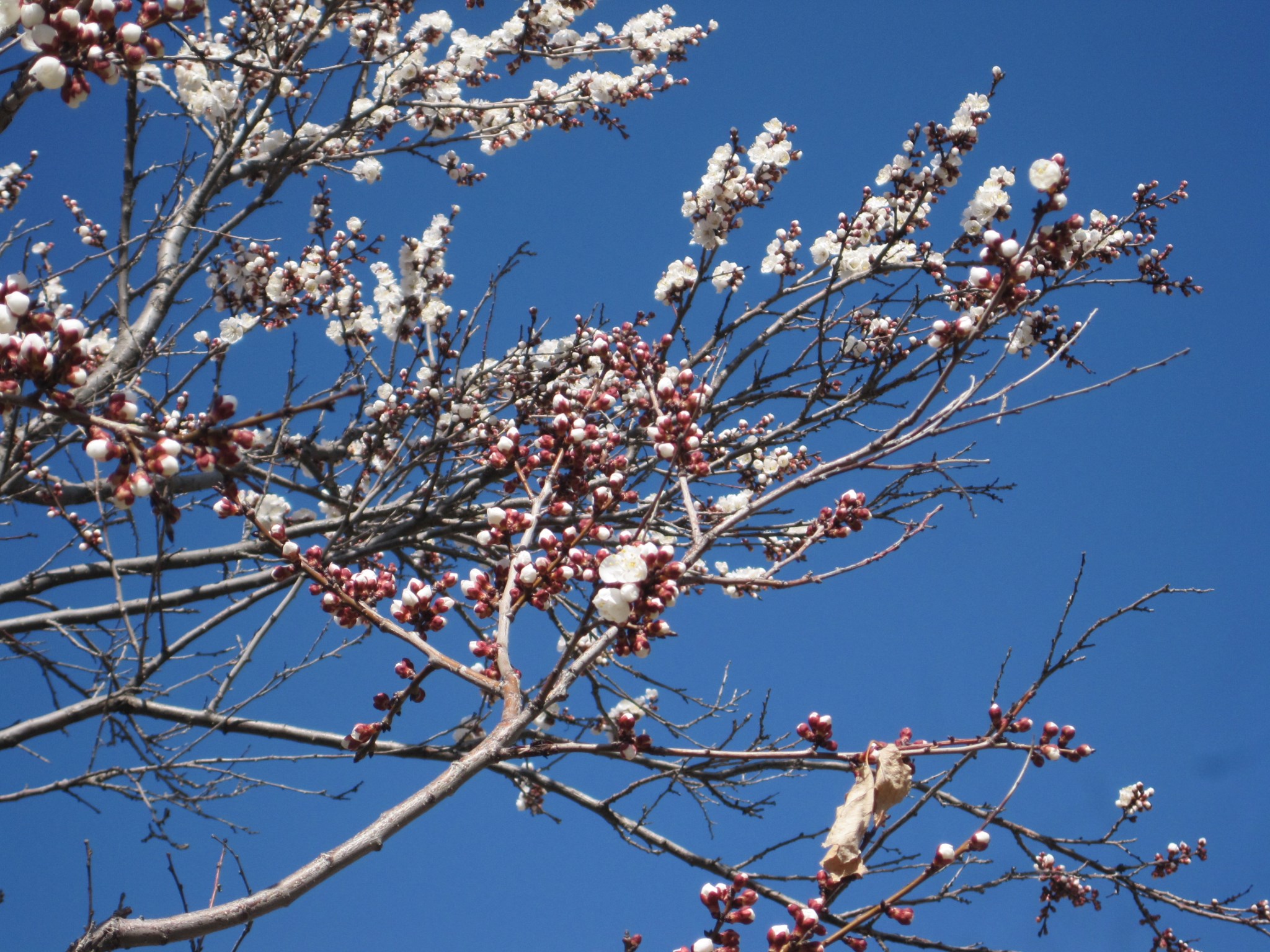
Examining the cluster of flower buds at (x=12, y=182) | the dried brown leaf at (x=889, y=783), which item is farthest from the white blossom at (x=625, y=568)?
the cluster of flower buds at (x=12, y=182)

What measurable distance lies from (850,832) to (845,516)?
93cm

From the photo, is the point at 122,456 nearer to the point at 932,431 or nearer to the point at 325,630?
the point at 932,431

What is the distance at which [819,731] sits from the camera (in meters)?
2.10

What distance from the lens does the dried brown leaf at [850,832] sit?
6.29ft

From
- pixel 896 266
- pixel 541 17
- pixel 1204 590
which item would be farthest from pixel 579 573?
pixel 541 17

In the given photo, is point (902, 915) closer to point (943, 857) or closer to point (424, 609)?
point (943, 857)

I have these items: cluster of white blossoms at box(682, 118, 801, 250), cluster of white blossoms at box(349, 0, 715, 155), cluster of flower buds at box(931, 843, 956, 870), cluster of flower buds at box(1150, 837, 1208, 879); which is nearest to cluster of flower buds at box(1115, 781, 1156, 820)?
cluster of flower buds at box(1150, 837, 1208, 879)

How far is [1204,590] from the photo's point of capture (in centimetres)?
282

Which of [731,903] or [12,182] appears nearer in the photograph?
[731,903]

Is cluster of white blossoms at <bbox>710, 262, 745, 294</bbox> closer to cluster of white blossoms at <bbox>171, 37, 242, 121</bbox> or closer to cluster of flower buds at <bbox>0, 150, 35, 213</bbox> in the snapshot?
cluster of white blossoms at <bbox>171, 37, 242, 121</bbox>

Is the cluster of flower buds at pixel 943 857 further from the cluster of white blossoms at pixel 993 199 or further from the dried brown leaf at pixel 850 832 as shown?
the cluster of white blossoms at pixel 993 199

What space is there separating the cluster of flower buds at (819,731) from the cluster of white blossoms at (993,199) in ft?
9.76

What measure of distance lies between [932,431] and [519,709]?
134 cm

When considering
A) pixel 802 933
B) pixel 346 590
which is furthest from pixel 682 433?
pixel 802 933
